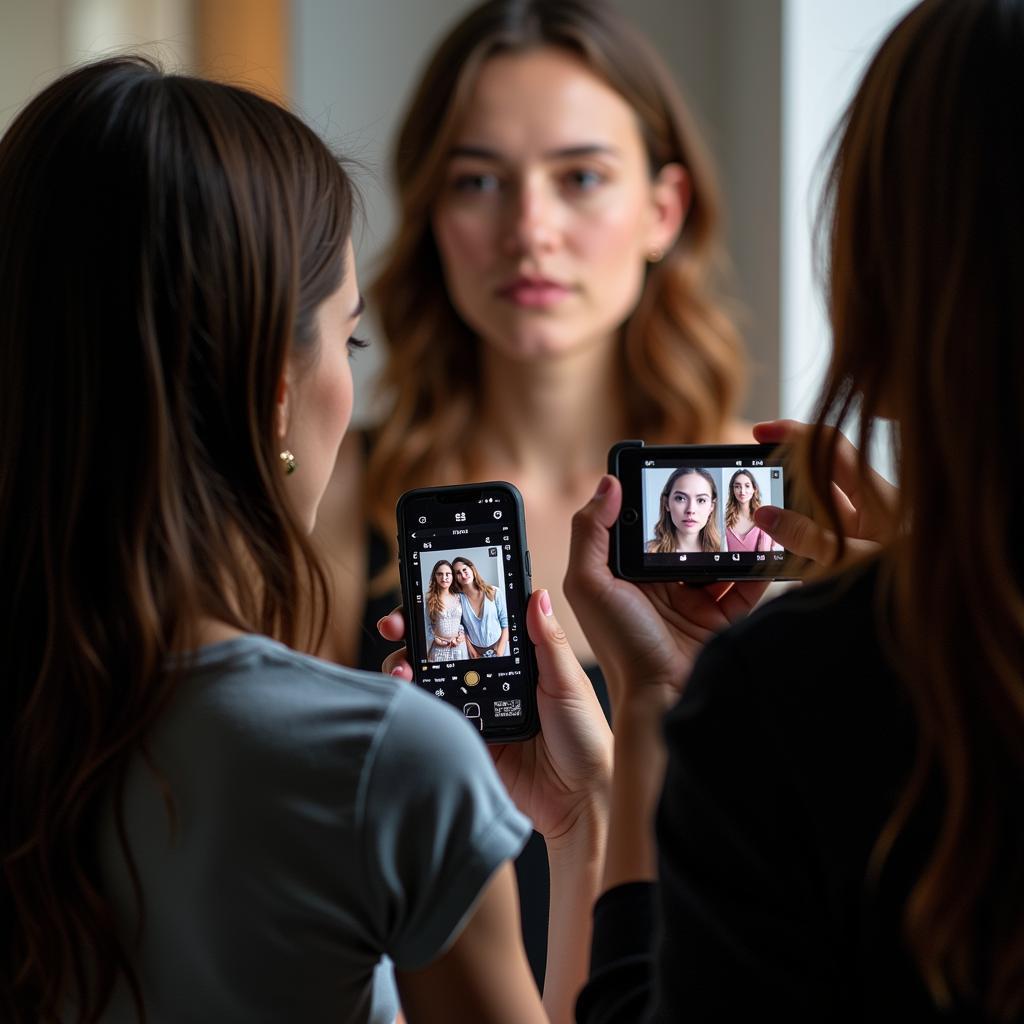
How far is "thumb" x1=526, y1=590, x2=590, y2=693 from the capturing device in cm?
92

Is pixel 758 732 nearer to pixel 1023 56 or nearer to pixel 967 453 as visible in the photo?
pixel 967 453

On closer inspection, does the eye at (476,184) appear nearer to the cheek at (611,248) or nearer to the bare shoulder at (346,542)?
the cheek at (611,248)

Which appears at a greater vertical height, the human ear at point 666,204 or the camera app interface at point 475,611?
the human ear at point 666,204

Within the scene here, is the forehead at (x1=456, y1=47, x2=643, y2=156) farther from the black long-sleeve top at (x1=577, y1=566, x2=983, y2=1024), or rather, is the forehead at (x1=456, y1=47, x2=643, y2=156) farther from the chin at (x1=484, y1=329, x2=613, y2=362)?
the black long-sleeve top at (x1=577, y1=566, x2=983, y2=1024)

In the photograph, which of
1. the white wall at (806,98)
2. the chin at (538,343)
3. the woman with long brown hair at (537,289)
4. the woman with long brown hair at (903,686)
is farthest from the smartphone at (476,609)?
the white wall at (806,98)

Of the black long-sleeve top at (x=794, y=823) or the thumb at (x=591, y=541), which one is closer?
the black long-sleeve top at (x=794, y=823)

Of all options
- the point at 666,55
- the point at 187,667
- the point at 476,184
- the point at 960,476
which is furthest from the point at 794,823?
the point at 666,55

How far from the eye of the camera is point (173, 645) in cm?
67

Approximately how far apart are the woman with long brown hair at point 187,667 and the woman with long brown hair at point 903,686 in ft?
0.48

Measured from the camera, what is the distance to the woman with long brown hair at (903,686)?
51 centimetres

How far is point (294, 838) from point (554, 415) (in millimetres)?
1130

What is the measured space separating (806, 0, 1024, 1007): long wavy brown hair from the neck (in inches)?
45.6

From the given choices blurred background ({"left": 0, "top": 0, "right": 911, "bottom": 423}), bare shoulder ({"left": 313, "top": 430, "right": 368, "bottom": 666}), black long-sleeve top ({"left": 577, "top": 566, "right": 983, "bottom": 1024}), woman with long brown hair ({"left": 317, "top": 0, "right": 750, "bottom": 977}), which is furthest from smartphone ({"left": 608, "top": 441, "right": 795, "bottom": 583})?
blurred background ({"left": 0, "top": 0, "right": 911, "bottom": 423})

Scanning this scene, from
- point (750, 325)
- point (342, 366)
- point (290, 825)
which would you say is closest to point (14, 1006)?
point (290, 825)
